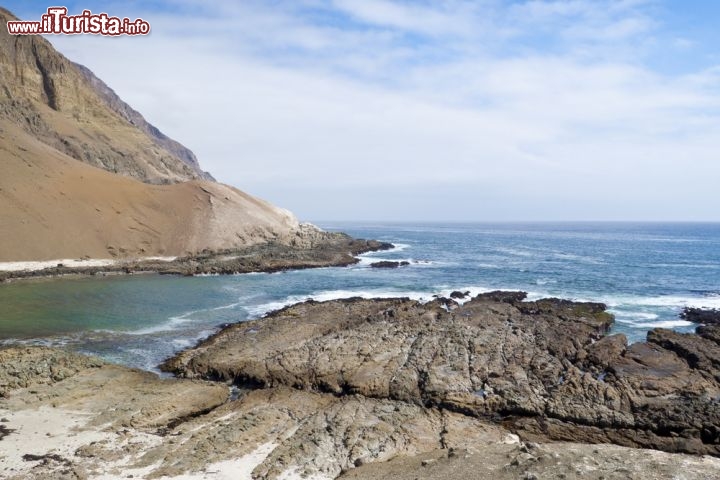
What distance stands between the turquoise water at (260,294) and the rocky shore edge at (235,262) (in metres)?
2.44

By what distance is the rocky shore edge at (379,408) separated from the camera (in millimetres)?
10445

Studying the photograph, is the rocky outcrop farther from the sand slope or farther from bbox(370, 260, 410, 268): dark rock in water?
bbox(370, 260, 410, 268): dark rock in water

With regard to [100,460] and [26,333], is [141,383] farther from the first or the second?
[26,333]

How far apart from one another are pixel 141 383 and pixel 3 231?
111 ft

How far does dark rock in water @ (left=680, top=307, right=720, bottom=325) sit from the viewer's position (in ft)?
82.6

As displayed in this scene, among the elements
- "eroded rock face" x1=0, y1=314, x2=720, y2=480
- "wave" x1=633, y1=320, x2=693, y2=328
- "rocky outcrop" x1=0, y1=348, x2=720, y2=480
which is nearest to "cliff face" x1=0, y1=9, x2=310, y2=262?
"eroded rock face" x1=0, y1=314, x2=720, y2=480

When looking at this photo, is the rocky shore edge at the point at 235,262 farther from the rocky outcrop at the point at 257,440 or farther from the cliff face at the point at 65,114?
the cliff face at the point at 65,114

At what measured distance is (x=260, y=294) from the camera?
109ft

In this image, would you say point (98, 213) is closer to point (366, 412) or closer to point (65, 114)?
point (65, 114)

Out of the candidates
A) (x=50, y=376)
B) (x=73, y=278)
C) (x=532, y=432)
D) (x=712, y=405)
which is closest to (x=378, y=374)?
(x=532, y=432)

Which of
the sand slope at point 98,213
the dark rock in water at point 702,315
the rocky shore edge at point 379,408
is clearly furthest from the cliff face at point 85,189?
the dark rock in water at point 702,315

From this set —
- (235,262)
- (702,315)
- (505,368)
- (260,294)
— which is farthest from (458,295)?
(235,262)

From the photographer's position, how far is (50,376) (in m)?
15.3

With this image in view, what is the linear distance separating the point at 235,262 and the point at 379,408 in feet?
116
